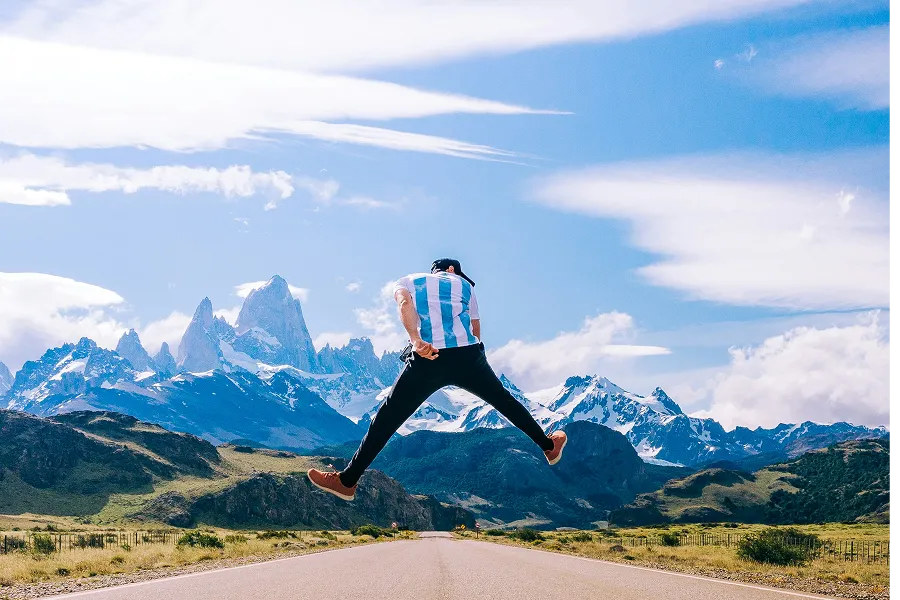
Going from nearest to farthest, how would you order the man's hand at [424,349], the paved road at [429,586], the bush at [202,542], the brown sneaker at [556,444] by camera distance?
1. the man's hand at [424,349]
2. the brown sneaker at [556,444]
3. the paved road at [429,586]
4. the bush at [202,542]

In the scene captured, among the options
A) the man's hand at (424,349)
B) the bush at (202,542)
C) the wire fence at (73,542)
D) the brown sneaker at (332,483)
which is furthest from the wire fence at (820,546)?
the wire fence at (73,542)

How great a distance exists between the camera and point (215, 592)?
15852 millimetres

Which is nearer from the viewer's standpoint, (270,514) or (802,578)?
(802,578)

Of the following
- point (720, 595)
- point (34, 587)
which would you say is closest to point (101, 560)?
point (34, 587)

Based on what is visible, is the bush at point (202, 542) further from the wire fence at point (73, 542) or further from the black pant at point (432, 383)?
the black pant at point (432, 383)

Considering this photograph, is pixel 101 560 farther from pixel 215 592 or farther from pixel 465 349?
pixel 465 349

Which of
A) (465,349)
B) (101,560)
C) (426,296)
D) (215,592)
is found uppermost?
(426,296)

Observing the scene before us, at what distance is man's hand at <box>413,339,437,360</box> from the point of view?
664cm

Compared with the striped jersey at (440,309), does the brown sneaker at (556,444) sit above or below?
below

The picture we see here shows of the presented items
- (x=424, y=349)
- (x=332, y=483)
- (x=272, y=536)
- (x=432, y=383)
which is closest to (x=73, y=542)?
(x=272, y=536)

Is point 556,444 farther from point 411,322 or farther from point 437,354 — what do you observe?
point 411,322

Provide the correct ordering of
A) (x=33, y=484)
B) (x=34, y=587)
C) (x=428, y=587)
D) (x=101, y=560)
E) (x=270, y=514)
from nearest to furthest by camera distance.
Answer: (x=428, y=587) → (x=34, y=587) → (x=101, y=560) → (x=270, y=514) → (x=33, y=484)

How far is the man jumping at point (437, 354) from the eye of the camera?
271 inches

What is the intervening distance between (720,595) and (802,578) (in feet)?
32.3
